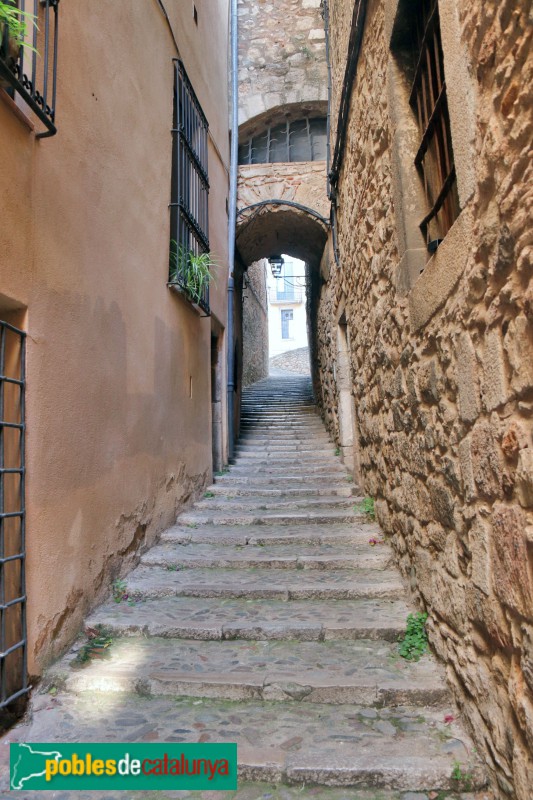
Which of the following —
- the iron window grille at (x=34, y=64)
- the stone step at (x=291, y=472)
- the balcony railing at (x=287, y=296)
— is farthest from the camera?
the balcony railing at (x=287, y=296)

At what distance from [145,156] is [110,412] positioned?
1999 millimetres

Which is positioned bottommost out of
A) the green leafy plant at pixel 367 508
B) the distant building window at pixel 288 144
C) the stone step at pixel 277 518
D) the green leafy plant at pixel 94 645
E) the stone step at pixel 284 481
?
the green leafy plant at pixel 94 645

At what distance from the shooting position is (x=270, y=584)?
10.2 feet

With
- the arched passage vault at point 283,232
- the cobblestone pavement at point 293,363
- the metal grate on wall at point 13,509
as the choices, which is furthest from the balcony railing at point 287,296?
the metal grate on wall at point 13,509

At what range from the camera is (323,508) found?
4.48 meters

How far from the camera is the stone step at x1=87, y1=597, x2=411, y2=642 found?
101 inches

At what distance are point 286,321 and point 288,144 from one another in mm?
24864

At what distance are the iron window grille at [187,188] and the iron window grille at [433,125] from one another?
2213 millimetres

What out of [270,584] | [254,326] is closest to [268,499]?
[270,584]

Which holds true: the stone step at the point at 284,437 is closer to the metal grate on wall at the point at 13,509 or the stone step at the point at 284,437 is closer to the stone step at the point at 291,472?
the stone step at the point at 291,472

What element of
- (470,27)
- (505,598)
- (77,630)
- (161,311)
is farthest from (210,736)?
(161,311)

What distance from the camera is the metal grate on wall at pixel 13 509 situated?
2023mm

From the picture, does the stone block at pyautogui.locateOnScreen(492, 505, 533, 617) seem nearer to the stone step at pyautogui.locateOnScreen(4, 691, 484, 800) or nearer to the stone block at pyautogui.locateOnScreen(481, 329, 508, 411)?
the stone block at pyautogui.locateOnScreen(481, 329, 508, 411)

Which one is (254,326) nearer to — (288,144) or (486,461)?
(288,144)
